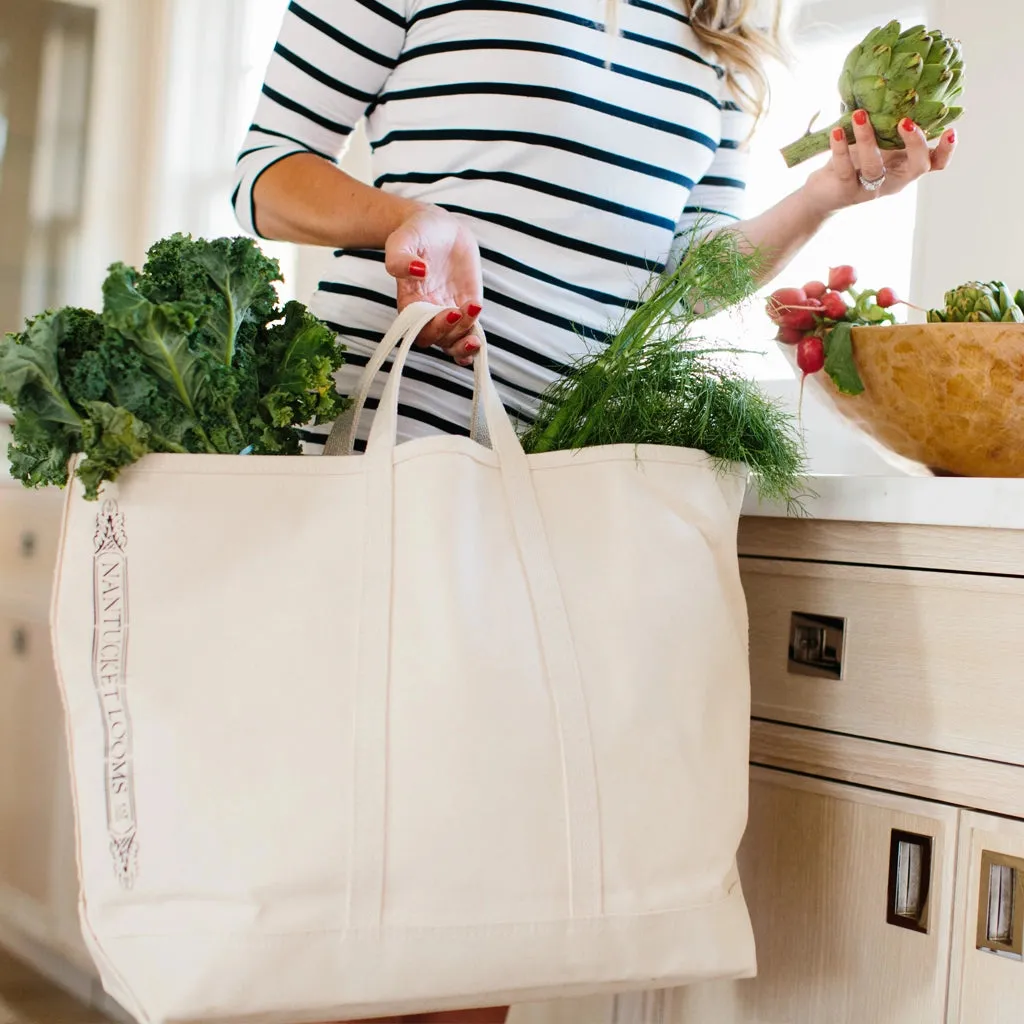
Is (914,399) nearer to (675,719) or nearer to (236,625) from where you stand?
(675,719)

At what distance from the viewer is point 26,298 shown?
2.96 m

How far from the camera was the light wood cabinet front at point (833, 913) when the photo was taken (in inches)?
35.7

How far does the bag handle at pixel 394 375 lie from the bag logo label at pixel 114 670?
0.19m

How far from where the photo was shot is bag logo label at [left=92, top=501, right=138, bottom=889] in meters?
0.73

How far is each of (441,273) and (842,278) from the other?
1.36ft

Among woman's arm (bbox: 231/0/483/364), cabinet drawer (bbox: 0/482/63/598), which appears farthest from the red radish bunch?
cabinet drawer (bbox: 0/482/63/598)

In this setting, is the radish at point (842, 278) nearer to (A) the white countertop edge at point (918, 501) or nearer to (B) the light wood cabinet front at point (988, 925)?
(A) the white countertop edge at point (918, 501)

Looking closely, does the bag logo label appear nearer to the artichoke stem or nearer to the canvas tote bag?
the canvas tote bag

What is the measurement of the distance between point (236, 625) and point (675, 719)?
1.00 feet

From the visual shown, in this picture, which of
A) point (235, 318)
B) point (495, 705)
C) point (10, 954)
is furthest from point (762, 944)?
point (10, 954)

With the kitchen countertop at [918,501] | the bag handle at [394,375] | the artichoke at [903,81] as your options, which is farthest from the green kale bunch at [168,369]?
the artichoke at [903,81]

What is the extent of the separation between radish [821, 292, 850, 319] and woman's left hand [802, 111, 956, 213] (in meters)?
0.09

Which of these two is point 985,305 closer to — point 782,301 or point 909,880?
point 782,301

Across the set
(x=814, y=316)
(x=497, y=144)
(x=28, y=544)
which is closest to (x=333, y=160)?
(x=497, y=144)
